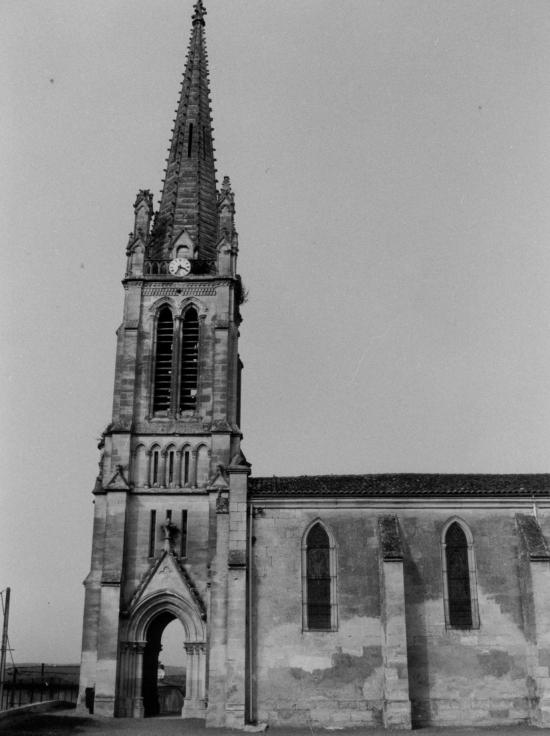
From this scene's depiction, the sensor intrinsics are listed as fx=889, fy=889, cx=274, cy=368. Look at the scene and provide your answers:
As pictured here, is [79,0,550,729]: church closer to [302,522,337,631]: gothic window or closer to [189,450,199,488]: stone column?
[302,522,337,631]: gothic window

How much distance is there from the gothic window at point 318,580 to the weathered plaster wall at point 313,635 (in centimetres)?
21

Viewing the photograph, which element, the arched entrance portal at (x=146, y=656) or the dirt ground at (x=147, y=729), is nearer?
the dirt ground at (x=147, y=729)

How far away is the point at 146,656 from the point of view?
37.8 metres

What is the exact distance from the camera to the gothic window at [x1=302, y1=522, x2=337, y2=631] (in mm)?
30406

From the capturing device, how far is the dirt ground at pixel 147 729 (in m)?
27.8

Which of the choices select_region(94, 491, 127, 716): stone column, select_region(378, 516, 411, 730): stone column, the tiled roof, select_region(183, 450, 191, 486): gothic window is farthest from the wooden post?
Answer: select_region(378, 516, 411, 730): stone column

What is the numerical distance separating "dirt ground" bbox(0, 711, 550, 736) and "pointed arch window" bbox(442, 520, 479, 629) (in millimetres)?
3513

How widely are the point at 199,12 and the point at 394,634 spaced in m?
39.6

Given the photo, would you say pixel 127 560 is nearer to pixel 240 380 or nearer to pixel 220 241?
pixel 240 380

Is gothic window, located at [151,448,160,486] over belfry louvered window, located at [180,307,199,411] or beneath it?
beneath

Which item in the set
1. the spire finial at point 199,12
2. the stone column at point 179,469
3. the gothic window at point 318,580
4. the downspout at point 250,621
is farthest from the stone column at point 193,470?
the spire finial at point 199,12

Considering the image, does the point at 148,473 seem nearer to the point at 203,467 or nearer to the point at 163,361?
the point at 203,467

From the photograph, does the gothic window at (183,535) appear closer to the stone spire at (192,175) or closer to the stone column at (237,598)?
the stone column at (237,598)

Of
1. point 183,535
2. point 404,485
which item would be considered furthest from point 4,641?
point 404,485
